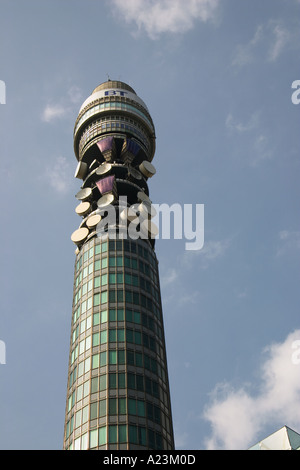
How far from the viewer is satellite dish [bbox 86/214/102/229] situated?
4406 inches

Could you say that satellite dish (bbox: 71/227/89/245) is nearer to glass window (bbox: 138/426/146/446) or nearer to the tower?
the tower

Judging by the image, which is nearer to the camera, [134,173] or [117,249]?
[117,249]

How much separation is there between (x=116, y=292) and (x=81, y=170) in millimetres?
39613

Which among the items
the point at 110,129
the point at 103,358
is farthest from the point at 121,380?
the point at 110,129

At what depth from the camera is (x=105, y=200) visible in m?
115

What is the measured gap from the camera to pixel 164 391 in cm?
8906

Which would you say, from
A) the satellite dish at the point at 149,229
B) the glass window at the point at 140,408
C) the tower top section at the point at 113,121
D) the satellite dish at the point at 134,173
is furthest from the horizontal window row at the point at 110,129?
the glass window at the point at 140,408

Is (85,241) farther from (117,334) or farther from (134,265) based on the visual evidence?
(117,334)

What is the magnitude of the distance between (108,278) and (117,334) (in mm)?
13145

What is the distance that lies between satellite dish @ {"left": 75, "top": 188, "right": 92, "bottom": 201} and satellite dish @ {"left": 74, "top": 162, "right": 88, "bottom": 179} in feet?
25.1

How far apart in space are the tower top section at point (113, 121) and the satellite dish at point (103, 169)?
9608 millimetres

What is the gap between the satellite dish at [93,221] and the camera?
112 m

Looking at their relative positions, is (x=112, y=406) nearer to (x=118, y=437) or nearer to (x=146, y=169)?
(x=118, y=437)
